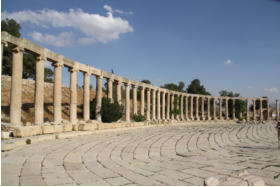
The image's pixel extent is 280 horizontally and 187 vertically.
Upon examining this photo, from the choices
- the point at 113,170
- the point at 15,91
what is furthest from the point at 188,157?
the point at 15,91

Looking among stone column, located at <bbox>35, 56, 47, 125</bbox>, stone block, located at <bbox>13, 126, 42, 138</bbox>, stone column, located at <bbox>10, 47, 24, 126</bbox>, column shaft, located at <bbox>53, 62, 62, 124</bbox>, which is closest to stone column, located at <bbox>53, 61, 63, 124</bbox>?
column shaft, located at <bbox>53, 62, 62, 124</bbox>

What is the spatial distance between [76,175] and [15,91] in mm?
9230

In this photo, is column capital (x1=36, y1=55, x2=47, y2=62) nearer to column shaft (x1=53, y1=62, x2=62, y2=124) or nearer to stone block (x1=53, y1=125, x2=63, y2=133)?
column shaft (x1=53, y1=62, x2=62, y2=124)

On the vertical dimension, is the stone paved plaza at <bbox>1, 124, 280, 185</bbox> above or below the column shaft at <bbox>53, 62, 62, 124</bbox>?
below

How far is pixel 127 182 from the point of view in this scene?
15.3 ft

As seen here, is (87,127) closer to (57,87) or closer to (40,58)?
(57,87)

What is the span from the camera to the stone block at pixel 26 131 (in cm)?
988

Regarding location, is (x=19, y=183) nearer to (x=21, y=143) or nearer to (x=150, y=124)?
(x=21, y=143)

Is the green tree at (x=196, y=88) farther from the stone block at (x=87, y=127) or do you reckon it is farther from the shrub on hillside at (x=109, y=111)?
the stone block at (x=87, y=127)

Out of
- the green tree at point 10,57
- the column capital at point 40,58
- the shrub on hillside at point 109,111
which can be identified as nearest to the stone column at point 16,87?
the column capital at point 40,58

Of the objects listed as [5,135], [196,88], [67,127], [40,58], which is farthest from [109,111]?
[196,88]

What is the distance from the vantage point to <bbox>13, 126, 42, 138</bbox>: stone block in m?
9.88

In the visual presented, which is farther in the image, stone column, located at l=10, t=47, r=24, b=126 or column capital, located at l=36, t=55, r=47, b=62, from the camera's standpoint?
column capital, located at l=36, t=55, r=47, b=62

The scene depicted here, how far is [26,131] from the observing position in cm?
1018
